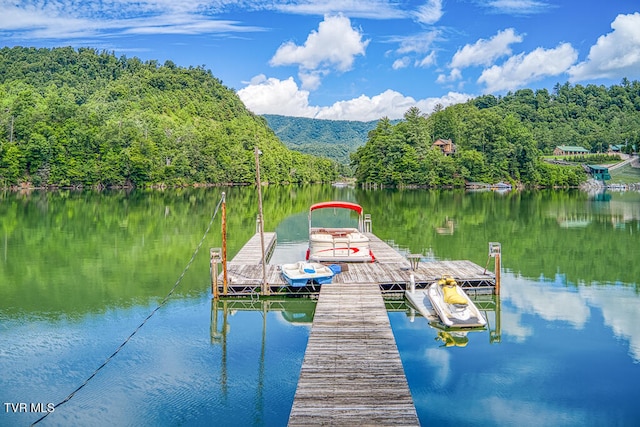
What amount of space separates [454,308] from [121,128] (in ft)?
284

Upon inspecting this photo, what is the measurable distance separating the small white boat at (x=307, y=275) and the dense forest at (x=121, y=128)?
7299 centimetres

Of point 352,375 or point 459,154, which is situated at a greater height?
point 459,154

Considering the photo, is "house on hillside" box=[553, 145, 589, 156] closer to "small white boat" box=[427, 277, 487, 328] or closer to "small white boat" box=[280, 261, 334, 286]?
"small white boat" box=[280, 261, 334, 286]

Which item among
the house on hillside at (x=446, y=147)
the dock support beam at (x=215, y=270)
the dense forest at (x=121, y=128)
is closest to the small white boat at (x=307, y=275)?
the dock support beam at (x=215, y=270)

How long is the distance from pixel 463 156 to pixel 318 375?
96558mm

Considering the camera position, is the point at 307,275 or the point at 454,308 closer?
the point at 454,308

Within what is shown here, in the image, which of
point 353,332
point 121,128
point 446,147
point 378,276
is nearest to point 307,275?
point 378,276

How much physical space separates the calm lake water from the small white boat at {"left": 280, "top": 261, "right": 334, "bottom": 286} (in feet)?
2.63

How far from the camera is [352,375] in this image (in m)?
9.96

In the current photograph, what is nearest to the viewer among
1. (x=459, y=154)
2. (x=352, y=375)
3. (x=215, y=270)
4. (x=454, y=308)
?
(x=352, y=375)

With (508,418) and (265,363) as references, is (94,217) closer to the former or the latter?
(265,363)

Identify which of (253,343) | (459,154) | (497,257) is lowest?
(253,343)

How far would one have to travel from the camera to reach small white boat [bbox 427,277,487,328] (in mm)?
14641

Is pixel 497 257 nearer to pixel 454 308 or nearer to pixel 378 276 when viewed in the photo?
pixel 454 308
